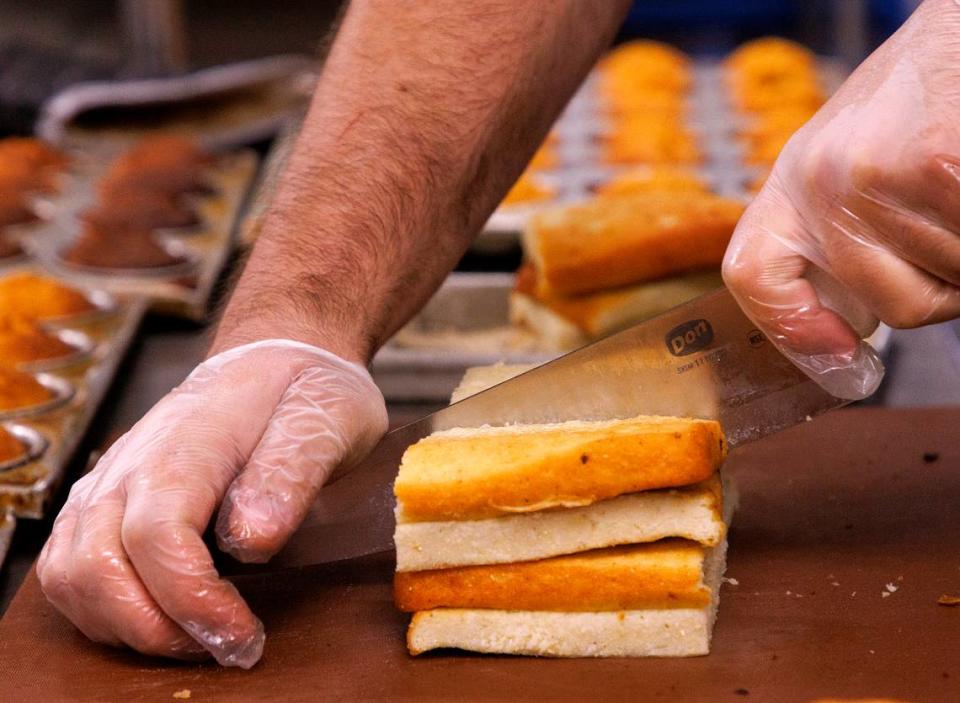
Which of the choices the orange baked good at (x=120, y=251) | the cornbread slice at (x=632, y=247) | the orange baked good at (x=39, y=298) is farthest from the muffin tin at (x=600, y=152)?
the orange baked good at (x=39, y=298)

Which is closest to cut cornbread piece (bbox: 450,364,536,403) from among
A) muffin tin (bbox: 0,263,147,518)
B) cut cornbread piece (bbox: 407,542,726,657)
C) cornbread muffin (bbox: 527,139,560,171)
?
cut cornbread piece (bbox: 407,542,726,657)

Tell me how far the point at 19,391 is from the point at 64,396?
117mm

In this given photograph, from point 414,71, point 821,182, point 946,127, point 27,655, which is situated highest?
point 946,127

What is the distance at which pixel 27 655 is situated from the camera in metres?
2.04

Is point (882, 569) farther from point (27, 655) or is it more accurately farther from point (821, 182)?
point (27, 655)

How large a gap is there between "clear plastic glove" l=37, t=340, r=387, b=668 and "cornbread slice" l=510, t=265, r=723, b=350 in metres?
1.16

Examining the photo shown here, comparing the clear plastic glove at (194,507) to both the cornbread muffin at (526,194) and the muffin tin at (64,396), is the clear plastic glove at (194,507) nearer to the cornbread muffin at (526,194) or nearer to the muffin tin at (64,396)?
the muffin tin at (64,396)

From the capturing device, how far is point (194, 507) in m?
1.93

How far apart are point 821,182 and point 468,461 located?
2.09ft

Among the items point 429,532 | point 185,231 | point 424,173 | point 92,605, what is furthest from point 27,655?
point 185,231

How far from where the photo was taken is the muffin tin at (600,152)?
404cm

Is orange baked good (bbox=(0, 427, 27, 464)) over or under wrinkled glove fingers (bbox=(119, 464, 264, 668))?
under

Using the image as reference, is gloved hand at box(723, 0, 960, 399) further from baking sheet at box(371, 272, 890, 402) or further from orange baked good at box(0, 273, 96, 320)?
orange baked good at box(0, 273, 96, 320)

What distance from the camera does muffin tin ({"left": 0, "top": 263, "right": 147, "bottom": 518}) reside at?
252 cm
